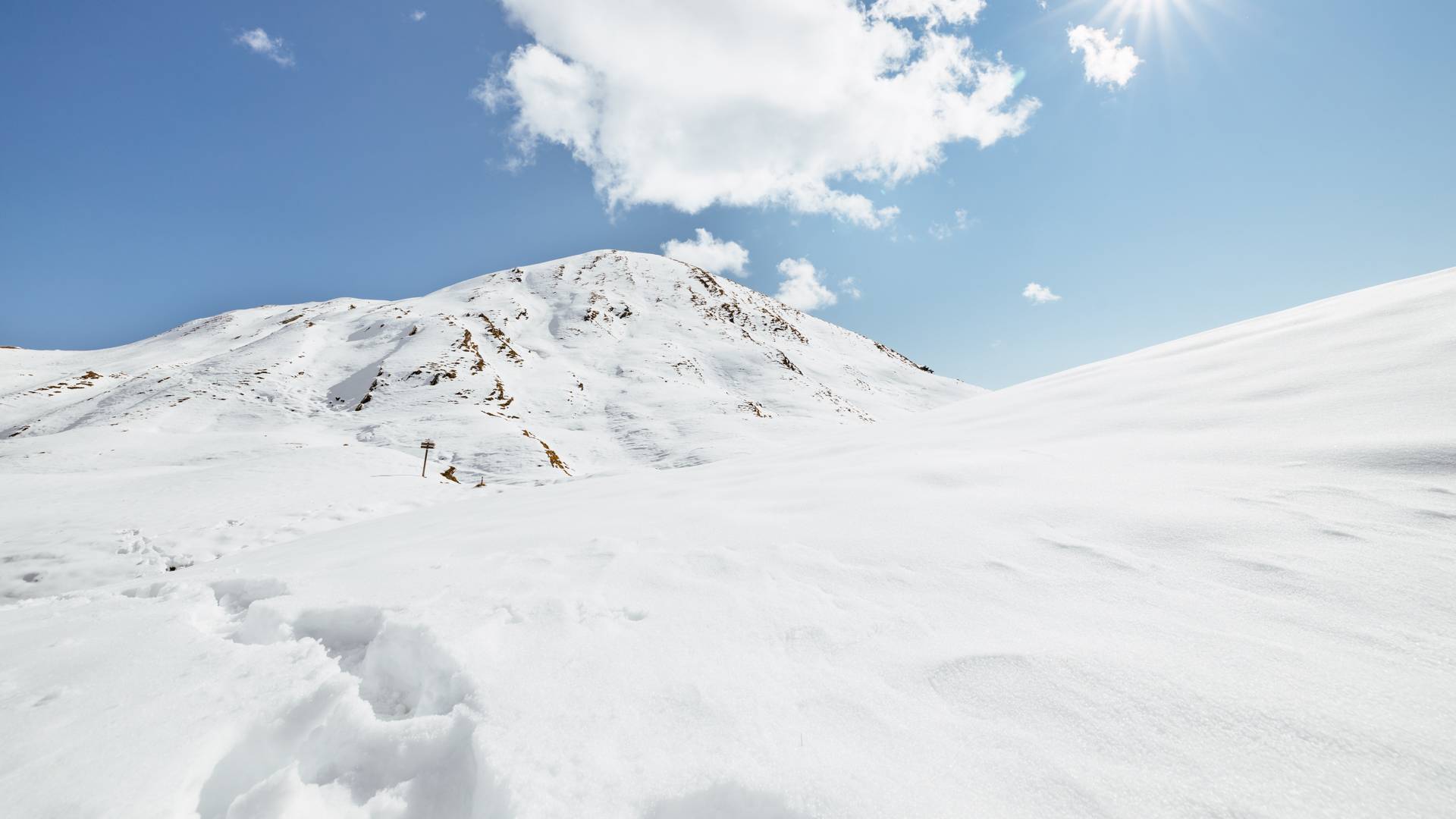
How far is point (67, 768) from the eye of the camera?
5.17 feet

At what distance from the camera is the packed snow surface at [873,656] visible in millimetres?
1267

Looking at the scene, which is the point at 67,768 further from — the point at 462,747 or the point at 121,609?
the point at 121,609

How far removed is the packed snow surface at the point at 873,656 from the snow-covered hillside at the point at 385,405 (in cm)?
978

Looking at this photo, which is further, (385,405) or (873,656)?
(385,405)

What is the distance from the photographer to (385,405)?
32406 millimetres

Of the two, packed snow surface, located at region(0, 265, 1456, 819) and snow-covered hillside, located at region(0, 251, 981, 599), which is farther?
snow-covered hillside, located at region(0, 251, 981, 599)

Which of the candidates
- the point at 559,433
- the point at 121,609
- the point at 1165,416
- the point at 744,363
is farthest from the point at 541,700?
the point at 744,363

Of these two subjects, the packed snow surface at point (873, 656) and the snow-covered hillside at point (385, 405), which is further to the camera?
the snow-covered hillside at point (385, 405)

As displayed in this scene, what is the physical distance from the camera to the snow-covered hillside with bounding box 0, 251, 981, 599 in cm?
1133

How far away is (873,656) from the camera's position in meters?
1.83

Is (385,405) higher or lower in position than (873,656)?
higher

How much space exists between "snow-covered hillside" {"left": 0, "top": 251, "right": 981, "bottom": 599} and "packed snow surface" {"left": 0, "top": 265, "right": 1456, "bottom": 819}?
32.1ft

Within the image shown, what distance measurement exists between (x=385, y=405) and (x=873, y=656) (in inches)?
1500

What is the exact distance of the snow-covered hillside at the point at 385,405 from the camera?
11.3m
